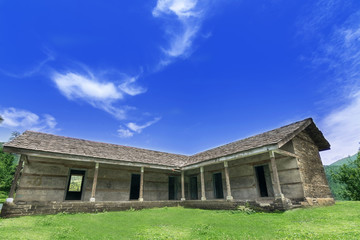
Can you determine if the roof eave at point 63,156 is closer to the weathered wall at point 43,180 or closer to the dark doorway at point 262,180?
the weathered wall at point 43,180

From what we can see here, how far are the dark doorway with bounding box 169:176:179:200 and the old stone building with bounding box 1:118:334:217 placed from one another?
113 cm

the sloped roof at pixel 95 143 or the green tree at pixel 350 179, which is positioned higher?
the sloped roof at pixel 95 143

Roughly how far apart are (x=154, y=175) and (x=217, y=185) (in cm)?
513

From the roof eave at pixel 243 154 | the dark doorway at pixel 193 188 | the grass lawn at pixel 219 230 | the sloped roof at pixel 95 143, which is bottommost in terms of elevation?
the grass lawn at pixel 219 230

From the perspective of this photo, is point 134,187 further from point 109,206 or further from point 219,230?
point 219,230

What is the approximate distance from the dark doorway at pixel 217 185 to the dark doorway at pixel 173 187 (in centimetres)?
355

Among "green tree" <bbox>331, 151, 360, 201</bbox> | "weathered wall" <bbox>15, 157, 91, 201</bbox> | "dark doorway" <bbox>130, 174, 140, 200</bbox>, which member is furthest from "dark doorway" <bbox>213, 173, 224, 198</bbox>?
"green tree" <bbox>331, 151, 360, 201</bbox>

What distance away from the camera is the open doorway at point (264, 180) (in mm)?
13094

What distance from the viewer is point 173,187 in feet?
59.1

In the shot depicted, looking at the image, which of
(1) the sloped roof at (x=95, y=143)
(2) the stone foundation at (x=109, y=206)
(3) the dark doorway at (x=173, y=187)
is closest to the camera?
(2) the stone foundation at (x=109, y=206)

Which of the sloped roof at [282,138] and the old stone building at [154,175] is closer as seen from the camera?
the old stone building at [154,175]

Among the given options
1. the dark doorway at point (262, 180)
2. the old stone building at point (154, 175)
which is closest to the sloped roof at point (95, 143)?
the old stone building at point (154, 175)

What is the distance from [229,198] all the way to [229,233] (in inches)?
228

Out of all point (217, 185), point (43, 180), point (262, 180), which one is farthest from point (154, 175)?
point (262, 180)
